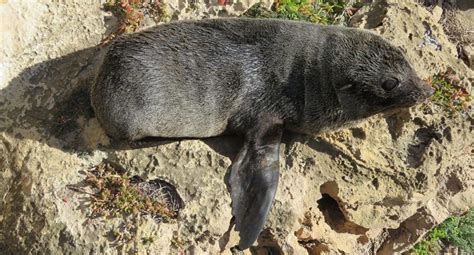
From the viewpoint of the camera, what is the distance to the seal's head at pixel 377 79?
5.29 meters

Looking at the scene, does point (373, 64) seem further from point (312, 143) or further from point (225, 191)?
point (225, 191)

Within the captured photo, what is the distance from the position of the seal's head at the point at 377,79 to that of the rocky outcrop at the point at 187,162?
21.8 inches

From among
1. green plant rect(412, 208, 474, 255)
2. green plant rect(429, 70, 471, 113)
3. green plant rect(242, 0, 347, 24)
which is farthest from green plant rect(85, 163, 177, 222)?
green plant rect(412, 208, 474, 255)

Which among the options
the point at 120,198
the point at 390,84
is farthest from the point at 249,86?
the point at 120,198

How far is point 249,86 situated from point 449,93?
7.49 ft

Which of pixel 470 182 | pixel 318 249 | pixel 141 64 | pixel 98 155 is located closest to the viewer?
pixel 141 64

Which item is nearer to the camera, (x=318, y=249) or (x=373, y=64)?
(x=373, y=64)

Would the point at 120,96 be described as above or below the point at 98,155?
above

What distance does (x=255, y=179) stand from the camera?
17.9 ft

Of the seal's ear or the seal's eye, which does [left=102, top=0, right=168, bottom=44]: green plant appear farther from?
the seal's eye

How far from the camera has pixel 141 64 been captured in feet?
16.9

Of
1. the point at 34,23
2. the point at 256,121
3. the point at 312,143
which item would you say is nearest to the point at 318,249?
the point at 312,143

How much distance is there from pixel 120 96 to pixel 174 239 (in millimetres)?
1368

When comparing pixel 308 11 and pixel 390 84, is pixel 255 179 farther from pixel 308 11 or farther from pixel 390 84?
pixel 308 11
